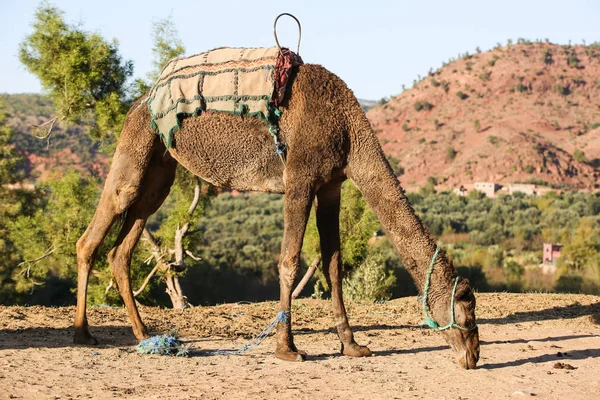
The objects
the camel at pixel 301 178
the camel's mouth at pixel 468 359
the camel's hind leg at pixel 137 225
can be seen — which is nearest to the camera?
the camel's mouth at pixel 468 359

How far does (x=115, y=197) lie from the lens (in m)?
8.97

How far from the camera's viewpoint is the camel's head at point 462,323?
7.36 m

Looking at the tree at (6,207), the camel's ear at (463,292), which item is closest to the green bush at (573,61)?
the tree at (6,207)

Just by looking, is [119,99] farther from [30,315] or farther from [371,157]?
[371,157]

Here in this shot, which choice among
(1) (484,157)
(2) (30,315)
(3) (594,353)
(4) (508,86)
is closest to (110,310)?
(2) (30,315)

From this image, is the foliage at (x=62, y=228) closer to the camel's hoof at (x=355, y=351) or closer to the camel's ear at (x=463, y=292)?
the camel's hoof at (x=355, y=351)

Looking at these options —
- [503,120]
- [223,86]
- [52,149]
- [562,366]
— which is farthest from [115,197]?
[503,120]

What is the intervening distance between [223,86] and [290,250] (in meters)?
1.99

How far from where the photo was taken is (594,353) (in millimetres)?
8914

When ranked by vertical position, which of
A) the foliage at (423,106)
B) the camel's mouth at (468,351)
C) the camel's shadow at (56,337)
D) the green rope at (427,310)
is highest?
the foliage at (423,106)

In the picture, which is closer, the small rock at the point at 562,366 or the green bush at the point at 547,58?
the small rock at the point at 562,366

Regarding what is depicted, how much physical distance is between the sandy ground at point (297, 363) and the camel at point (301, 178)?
46cm

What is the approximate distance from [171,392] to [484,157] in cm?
7170

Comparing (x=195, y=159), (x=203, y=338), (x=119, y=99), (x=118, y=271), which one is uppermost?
(x=119, y=99)
